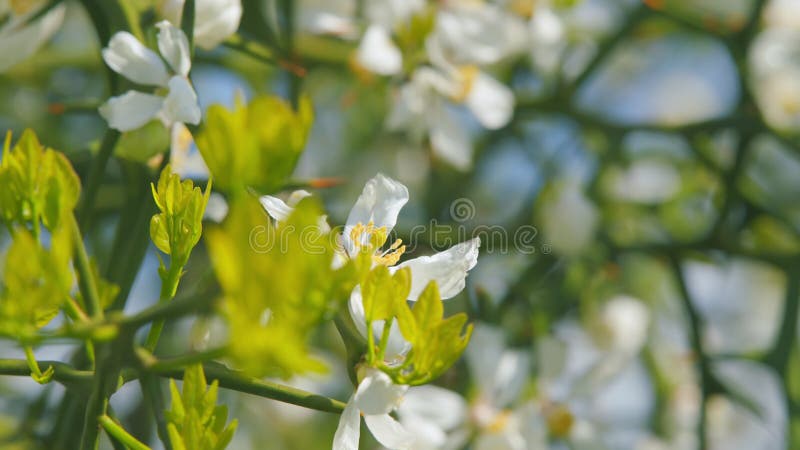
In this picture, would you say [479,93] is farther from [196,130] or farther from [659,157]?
[196,130]

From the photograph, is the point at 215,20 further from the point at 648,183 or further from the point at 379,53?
the point at 648,183

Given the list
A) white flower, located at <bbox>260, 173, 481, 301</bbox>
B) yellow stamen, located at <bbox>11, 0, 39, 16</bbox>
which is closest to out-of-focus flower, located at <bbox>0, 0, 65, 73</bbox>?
yellow stamen, located at <bbox>11, 0, 39, 16</bbox>

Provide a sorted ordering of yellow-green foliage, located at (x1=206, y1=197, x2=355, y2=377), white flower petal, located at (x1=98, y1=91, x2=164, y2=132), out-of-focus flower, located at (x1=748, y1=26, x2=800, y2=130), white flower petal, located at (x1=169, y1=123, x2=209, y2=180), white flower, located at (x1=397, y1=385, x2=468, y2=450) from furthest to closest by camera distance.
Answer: out-of-focus flower, located at (x1=748, y1=26, x2=800, y2=130) < white flower, located at (x1=397, y1=385, x2=468, y2=450) < white flower petal, located at (x1=169, y1=123, x2=209, y2=180) < white flower petal, located at (x1=98, y1=91, x2=164, y2=132) < yellow-green foliage, located at (x1=206, y1=197, x2=355, y2=377)

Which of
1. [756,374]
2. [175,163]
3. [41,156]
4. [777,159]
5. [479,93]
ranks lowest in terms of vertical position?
[756,374]

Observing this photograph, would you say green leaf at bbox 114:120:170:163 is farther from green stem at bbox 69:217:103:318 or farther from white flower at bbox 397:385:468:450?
white flower at bbox 397:385:468:450

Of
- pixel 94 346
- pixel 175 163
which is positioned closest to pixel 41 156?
pixel 94 346

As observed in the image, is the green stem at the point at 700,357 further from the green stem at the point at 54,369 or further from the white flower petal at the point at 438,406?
the green stem at the point at 54,369
